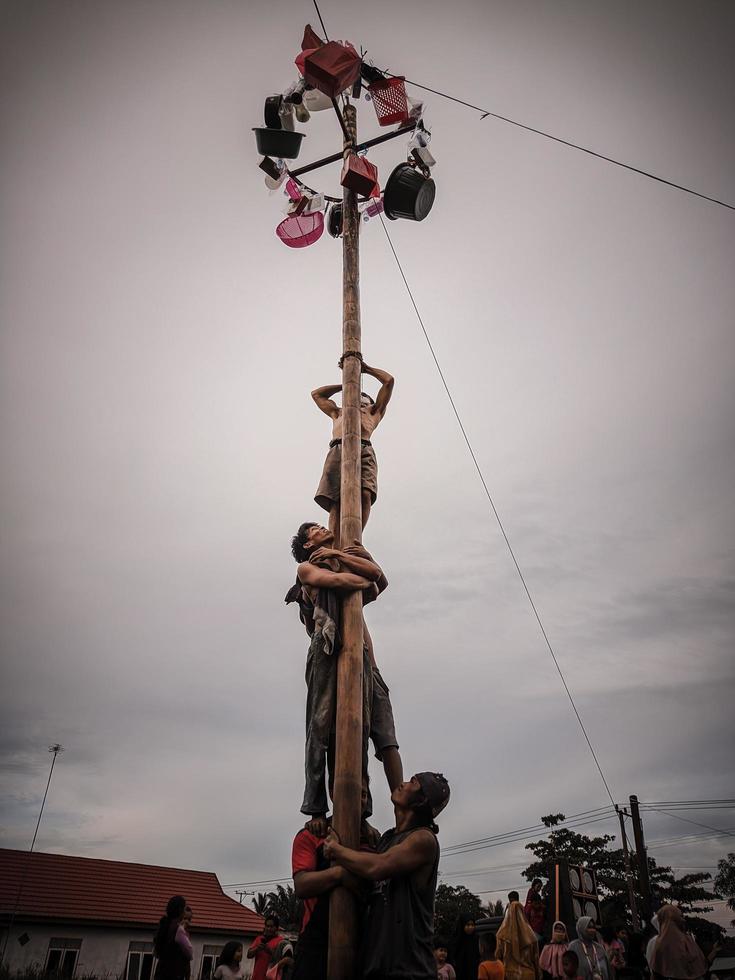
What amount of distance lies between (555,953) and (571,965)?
1.84ft

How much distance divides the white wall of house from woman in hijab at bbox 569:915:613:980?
15.8 meters

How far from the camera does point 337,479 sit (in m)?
4.16

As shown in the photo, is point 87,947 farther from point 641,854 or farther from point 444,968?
point 641,854

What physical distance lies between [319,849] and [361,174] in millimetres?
4134

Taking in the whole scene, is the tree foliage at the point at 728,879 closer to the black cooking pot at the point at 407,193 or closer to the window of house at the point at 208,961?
the window of house at the point at 208,961

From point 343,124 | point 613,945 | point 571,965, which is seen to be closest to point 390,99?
point 343,124

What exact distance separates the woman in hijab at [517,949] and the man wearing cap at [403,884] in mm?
3965

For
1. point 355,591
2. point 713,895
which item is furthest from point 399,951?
point 713,895

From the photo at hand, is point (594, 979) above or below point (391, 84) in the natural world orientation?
below

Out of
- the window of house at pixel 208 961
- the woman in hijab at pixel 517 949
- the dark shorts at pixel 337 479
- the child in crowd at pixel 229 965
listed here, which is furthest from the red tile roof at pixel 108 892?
the dark shorts at pixel 337 479

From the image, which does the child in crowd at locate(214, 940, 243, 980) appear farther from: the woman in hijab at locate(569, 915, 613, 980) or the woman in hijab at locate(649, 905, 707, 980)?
the woman in hijab at locate(649, 905, 707, 980)

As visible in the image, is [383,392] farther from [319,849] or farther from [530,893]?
[530,893]

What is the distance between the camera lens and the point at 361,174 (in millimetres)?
4402

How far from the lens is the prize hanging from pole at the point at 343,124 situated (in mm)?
4516
